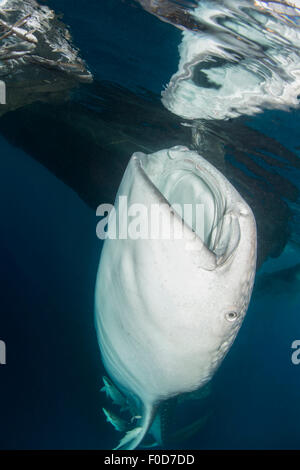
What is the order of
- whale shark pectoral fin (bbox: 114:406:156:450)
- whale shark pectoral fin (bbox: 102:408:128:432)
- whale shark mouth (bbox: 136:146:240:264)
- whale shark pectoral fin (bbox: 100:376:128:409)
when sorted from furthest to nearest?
whale shark pectoral fin (bbox: 102:408:128:432) → whale shark pectoral fin (bbox: 100:376:128:409) → whale shark pectoral fin (bbox: 114:406:156:450) → whale shark mouth (bbox: 136:146:240:264)

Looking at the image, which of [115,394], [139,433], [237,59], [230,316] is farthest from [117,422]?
[237,59]

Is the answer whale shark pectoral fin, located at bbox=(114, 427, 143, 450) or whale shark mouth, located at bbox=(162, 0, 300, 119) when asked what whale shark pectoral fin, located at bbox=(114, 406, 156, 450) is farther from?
whale shark mouth, located at bbox=(162, 0, 300, 119)

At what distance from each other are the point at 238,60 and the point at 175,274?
4.48 m

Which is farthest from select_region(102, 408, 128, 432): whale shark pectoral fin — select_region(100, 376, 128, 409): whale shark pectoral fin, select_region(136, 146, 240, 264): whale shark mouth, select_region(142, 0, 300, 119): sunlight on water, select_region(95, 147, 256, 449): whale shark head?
select_region(142, 0, 300, 119): sunlight on water

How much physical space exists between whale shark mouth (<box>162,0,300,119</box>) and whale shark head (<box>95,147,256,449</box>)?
8.67ft

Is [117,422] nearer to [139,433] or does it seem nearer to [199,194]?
[139,433]

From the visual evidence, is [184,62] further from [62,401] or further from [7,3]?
[62,401]

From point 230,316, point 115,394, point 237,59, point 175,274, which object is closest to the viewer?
point 175,274

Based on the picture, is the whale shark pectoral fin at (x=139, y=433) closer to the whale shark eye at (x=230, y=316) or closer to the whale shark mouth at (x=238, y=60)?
the whale shark eye at (x=230, y=316)

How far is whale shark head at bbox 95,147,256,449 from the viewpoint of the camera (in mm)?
1858

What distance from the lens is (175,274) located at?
194cm

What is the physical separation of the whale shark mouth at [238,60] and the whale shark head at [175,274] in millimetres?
2642

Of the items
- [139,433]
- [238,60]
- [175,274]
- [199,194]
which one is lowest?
[139,433]

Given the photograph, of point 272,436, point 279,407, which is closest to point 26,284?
point 272,436
